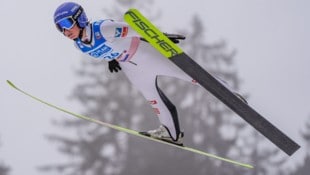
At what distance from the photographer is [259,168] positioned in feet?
67.4

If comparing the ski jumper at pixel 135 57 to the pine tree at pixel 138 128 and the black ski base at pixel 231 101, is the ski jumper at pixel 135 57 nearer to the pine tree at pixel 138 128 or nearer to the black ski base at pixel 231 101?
the black ski base at pixel 231 101

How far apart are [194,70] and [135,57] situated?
72cm

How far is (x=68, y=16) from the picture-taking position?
4910mm

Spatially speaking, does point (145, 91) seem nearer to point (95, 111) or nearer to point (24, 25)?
point (95, 111)

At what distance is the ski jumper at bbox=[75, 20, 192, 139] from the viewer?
16.8 ft

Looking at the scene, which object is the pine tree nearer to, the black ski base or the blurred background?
the blurred background

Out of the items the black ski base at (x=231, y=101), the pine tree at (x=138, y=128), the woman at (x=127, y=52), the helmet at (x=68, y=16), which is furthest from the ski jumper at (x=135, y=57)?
the pine tree at (x=138, y=128)

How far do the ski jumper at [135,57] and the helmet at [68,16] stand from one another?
0.14 metres

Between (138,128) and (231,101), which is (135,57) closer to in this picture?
(231,101)

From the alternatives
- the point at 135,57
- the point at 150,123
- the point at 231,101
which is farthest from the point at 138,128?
the point at 231,101

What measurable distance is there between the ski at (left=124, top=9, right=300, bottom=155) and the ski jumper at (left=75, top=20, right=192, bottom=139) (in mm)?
208

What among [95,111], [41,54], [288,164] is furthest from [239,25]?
[95,111]

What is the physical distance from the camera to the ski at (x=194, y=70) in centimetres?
493

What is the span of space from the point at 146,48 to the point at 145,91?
1.38 feet
